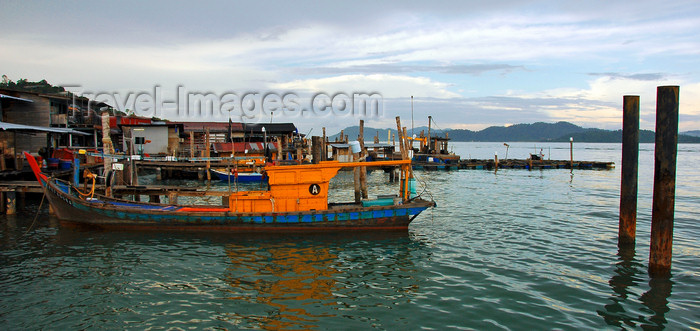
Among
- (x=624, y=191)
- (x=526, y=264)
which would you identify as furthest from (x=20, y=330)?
(x=624, y=191)

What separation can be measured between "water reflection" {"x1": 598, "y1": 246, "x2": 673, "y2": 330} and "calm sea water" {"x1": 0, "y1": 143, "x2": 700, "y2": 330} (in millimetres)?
38

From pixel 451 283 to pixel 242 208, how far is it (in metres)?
8.49

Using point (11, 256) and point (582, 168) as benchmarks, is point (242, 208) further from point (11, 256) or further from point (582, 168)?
point (582, 168)

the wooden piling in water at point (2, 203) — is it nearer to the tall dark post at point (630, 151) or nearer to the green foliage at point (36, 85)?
the tall dark post at point (630, 151)

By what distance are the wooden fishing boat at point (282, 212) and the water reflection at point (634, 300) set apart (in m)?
6.21

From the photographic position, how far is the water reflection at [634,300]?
8.41m

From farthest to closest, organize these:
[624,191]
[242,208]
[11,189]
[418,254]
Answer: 1. [11,189]
2. [242,208]
3. [418,254]
4. [624,191]

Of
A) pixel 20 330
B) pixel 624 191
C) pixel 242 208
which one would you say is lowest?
pixel 20 330

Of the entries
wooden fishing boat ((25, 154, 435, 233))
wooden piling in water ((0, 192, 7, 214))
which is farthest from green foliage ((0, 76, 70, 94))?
wooden fishing boat ((25, 154, 435, 233))

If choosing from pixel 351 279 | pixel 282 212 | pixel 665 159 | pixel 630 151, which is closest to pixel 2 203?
pixel 282 212

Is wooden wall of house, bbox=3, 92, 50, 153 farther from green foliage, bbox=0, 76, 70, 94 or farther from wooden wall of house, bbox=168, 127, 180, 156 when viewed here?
green foliage, bbox=0, 76, 70, 94

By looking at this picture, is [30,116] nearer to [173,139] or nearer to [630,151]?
[173,139]

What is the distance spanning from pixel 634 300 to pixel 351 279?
22.2ft

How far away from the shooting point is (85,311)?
8773 millimetres
